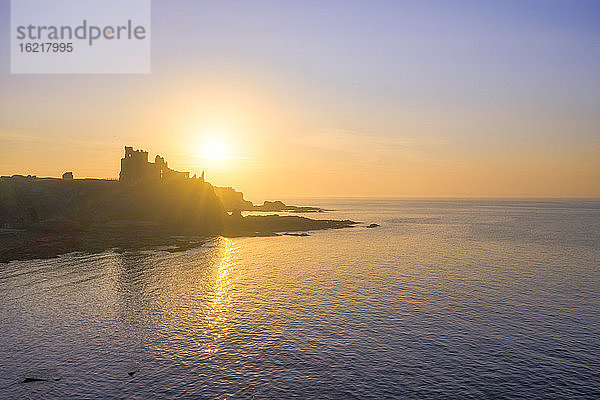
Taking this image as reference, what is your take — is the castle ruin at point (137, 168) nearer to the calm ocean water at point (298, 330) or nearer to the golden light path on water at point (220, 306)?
the calm ocean water at point (298, 330)

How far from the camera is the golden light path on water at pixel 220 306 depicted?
40938mm

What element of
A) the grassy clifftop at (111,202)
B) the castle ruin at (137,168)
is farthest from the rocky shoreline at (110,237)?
the castle ruin at (137,168)

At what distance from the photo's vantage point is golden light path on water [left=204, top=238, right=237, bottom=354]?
1612 inches

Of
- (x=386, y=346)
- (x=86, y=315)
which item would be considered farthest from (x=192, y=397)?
(x=86, y=315)

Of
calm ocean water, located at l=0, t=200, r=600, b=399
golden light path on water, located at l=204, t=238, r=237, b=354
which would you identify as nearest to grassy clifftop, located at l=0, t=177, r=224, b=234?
calm ocean water, located at l=0, t=200, r=600, b=399

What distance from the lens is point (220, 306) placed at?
52906mm

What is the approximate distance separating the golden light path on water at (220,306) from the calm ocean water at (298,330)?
24 cm

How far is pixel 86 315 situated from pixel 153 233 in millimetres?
84628

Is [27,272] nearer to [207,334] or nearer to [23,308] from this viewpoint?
[23,308]

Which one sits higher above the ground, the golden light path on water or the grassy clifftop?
the grassy clifftop

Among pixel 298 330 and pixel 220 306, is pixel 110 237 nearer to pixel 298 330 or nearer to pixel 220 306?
pixel 220 306

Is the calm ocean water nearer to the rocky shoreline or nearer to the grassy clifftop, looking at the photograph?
the rocky shoreline

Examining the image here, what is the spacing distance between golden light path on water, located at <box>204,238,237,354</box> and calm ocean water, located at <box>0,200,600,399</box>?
244 millimetres

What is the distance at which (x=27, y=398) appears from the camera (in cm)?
2789
